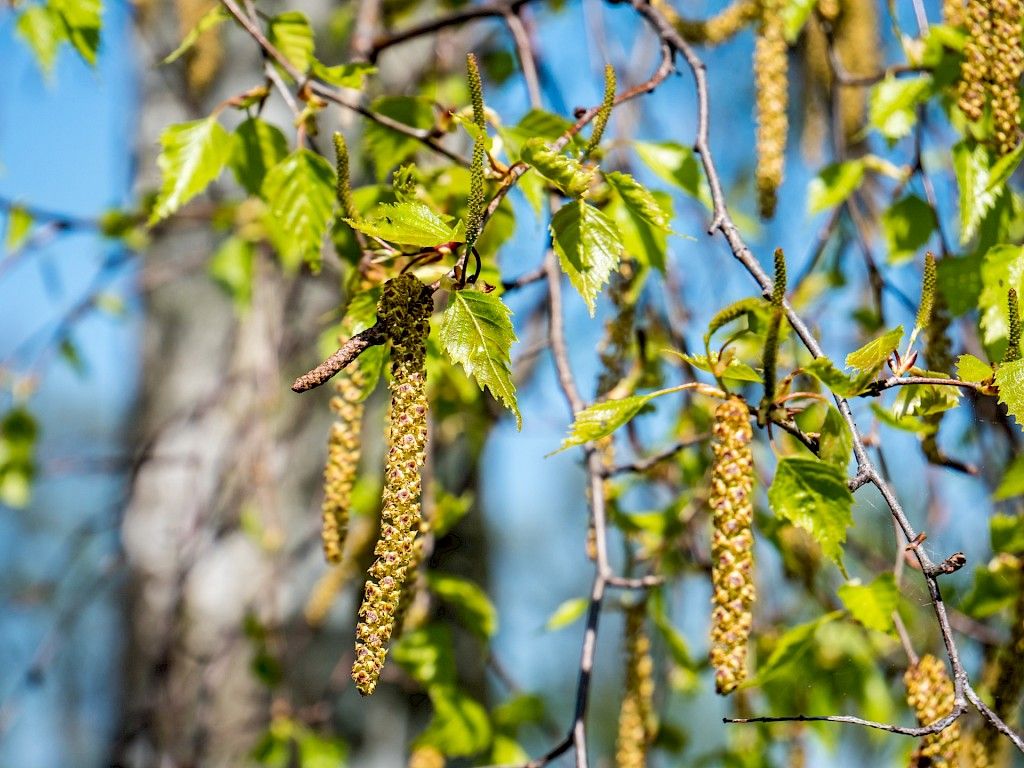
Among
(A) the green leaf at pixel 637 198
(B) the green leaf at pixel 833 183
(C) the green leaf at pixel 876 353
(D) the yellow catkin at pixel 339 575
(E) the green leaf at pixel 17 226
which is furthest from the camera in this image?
(E) the green leaf at pixel 17 226

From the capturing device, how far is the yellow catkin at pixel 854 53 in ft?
8.32

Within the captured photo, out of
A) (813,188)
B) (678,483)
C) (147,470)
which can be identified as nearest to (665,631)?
(678,483)

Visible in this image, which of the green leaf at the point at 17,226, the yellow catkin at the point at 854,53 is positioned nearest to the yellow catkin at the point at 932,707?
the yellow catkin at the point at 854,53

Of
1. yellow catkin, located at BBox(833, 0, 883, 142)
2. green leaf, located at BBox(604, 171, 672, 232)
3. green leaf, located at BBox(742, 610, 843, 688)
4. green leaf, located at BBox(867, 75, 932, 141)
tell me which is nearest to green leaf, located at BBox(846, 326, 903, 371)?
green leaf, located at BBox(604, 171, 672, 232)

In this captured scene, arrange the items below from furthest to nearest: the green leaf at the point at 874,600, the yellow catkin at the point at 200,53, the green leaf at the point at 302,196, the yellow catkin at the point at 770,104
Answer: the yellow catkin at the point at 200,53 < the yellow catkin at the point at 770,104 < the green leaf at the point at 874,600 < the green leaf at the point at 302,196

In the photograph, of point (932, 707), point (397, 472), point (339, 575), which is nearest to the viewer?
point (397, 472)

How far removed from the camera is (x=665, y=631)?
200 cm

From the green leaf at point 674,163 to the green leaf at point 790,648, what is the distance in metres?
0.67

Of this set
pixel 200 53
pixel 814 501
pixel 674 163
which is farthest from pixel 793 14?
pixel 200 53

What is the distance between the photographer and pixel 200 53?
273 centimetres

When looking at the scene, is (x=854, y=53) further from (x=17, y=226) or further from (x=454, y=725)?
(x=17, y=226)

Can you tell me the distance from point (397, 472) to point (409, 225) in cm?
24

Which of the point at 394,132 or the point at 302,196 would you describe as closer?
the point at 302,196

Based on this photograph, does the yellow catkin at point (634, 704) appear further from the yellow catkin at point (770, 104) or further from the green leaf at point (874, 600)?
the yellow catkin at point (770, 104)
